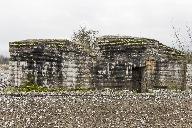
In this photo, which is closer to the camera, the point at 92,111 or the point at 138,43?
the point at 92,111

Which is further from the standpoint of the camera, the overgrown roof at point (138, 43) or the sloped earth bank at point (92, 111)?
the overgrown roof at point (138, 43)

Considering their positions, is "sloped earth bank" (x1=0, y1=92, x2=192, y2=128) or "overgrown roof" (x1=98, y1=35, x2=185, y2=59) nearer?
"sloped earth bank" (x1=0, y1=92, x2=192, y2=128)

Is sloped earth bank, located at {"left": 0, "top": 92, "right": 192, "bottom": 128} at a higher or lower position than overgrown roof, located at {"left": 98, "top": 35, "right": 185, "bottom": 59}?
lower

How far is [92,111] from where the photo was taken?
402 inches

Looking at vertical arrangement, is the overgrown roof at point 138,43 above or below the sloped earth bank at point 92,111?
above

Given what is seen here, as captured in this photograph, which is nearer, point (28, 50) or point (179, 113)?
point (179, 113)

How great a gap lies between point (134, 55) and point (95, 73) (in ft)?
3.78

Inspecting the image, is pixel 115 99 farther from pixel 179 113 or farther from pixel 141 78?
pixel 141 78

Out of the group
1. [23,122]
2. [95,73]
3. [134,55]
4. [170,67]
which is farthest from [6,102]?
[170,67]

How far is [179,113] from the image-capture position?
35.3 feet

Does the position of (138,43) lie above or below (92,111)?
above

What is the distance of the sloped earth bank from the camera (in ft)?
32.1

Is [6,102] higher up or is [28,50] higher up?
[28,50]

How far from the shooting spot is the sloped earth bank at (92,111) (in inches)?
385
